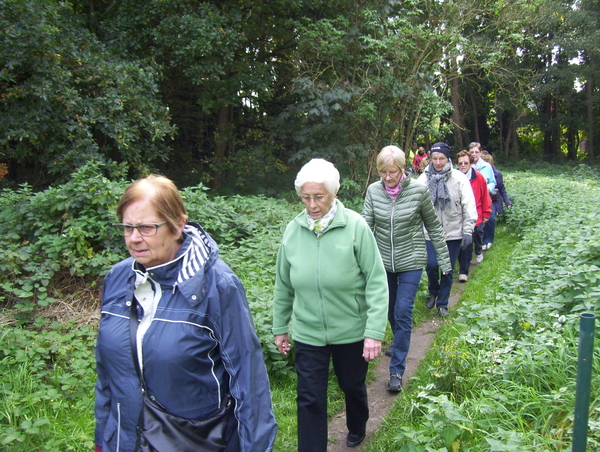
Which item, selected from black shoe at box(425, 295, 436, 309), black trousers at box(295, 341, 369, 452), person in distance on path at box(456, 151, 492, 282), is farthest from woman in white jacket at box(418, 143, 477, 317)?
black trousers at box(295, 341, 369, 452)

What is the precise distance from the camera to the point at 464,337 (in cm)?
414

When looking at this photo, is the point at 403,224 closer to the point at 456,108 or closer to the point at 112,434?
the point at 112,434

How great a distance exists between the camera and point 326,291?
315cm

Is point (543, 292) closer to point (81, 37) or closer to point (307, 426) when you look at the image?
point (307, 426)

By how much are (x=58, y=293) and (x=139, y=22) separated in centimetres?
728

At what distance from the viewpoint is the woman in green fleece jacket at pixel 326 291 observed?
3127 millimetres

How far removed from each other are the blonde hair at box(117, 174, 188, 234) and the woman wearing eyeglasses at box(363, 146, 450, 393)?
262 centimetres

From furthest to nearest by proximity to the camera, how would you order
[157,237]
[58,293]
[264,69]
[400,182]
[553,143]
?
[553,143] → [264,69] → [58,293] → [400,182] → [157,237]

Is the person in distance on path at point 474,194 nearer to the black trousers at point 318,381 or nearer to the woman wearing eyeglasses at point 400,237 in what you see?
the woman wearing eyeglasses at point 400,237

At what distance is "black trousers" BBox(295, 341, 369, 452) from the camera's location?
10.6ft

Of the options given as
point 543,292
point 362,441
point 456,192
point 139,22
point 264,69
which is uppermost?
point 139,22

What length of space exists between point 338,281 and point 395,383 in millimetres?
1809

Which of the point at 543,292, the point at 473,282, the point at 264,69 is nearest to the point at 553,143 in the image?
the point at 264,69

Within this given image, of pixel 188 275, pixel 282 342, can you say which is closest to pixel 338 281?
pixel 282 342
